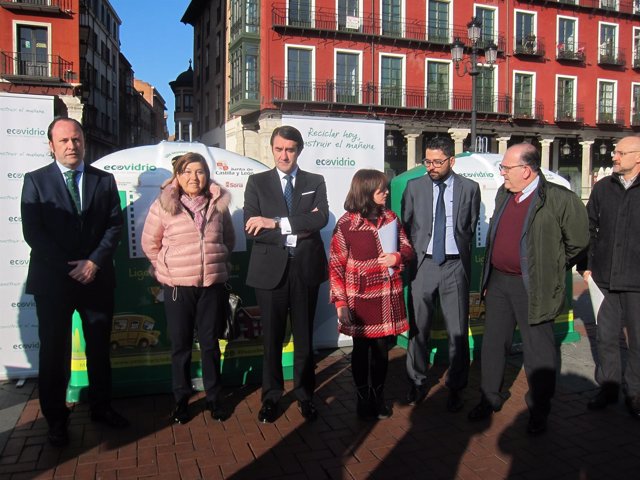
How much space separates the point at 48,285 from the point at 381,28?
2838cm

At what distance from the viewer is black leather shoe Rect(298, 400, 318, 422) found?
4008mm

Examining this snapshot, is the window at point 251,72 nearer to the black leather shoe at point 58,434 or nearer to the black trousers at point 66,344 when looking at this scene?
the black trousers at point 66,344

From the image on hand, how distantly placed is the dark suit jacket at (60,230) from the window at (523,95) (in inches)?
1253

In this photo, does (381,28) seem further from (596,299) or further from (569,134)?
(596,299)

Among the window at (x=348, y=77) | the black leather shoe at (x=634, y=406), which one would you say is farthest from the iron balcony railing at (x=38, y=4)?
the black leather shoe at (x=634, y=406)

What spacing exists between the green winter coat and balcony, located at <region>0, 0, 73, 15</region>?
30.2 m

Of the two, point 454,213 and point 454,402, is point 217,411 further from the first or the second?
point 454,213

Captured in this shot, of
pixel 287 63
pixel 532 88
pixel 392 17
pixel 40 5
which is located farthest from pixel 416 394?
pixel 532 88

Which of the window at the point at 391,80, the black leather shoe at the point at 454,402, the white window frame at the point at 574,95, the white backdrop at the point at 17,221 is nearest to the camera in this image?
the black leather shoe at the point at 454,402

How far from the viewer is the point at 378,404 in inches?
160

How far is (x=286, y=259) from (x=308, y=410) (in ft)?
3.61

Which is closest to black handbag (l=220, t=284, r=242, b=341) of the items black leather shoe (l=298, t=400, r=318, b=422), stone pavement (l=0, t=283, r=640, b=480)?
stone pavement (l=0, t=283, r=640, b=480)

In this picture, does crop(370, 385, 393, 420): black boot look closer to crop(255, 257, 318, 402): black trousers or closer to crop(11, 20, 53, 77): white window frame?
crop(255, 257, 318, 402): black trousers

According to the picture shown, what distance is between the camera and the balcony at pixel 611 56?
34.2 m
